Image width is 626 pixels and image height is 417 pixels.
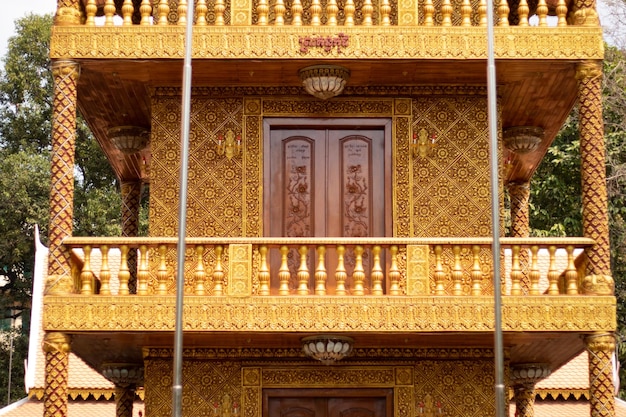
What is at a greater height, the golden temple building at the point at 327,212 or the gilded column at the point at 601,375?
the golden temple building at the point at 327,212

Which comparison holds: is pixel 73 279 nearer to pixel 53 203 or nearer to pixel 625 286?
pixel 53 203

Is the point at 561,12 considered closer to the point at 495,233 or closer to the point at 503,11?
the point at 503,11

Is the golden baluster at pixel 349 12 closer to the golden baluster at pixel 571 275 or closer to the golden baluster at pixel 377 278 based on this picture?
the golden baluster at pixel 377 278

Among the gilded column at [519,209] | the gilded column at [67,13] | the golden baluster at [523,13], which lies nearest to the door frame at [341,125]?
the golden baluster at [523,13]

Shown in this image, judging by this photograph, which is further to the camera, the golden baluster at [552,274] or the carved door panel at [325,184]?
the carved door panel at [325,184]

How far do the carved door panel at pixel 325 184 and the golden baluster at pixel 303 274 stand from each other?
4.47 feet

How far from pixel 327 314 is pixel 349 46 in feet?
10.5

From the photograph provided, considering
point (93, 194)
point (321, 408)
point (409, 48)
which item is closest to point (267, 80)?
point (409, 48)

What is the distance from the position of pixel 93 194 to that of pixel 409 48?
83.3 feet

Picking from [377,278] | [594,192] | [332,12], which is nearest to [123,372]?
[377,278]

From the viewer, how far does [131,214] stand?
19.6 metres

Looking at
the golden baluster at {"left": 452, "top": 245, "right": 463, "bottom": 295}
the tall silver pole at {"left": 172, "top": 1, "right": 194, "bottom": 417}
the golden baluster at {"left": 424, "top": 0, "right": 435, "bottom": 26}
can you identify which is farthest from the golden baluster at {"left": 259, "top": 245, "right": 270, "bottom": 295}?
the golden baluster at {"left": 424, "top": 0, "right": 435, "bottom": 26}

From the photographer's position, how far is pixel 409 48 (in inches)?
561

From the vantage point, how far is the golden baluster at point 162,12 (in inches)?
571
